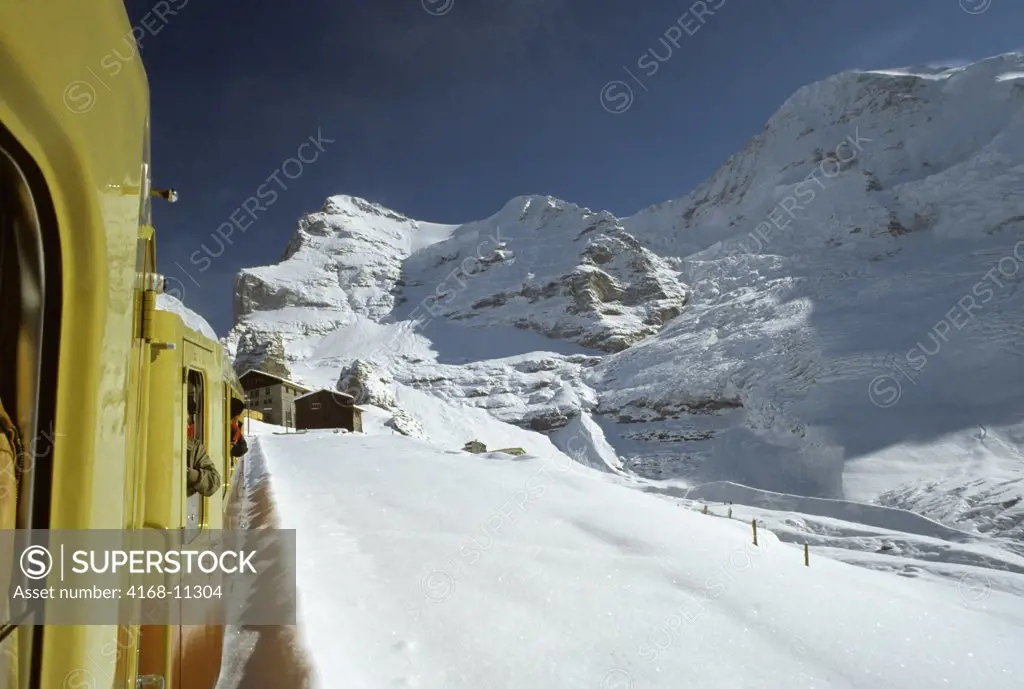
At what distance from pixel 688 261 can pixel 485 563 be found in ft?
346

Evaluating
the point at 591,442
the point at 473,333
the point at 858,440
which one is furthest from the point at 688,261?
the point at 858,440

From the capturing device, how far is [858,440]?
32969mm

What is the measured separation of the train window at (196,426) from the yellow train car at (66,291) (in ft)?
4.56

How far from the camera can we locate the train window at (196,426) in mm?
3025

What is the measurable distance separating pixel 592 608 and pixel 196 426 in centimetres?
344

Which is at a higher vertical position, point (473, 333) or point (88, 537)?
point (473, 333)

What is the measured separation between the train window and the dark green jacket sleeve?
0.06m

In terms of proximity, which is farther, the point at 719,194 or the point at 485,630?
the point at 719,194

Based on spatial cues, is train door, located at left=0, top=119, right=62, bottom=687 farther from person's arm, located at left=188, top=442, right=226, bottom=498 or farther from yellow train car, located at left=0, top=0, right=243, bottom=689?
person's arm, located at left=188, top=442, right=226, bottom=498

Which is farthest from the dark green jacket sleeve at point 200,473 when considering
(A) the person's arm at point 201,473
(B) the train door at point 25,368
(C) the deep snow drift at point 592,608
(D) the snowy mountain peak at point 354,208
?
(D) the snowy mountain peak at point 354,208

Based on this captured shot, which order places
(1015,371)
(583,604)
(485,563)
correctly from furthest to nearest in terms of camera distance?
(1015,371) < (485,563) < (583,604)

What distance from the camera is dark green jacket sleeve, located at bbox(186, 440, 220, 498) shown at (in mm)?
2928

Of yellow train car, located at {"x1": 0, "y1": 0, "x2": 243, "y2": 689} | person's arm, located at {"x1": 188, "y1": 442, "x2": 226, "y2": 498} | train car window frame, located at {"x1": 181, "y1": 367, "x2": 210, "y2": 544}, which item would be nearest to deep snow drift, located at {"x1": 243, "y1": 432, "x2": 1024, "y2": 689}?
train car window frame, located at {"x1": 181, "y1": 367, "x2": 210, "y2": 544}

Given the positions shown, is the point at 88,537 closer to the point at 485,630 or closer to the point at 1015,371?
the point at 485,630
